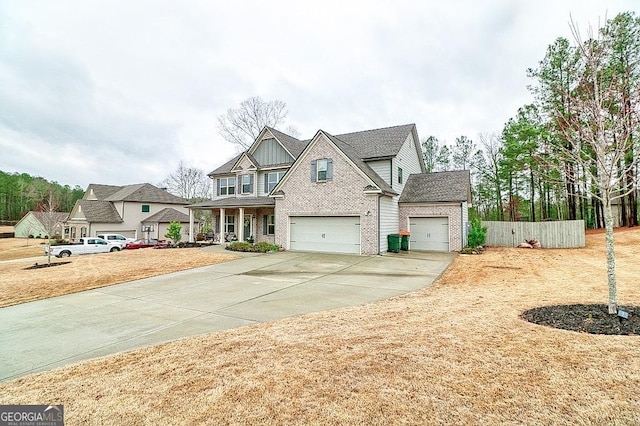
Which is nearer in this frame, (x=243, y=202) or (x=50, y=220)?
(x=243, y=202)

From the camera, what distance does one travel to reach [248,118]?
3291 centimetres

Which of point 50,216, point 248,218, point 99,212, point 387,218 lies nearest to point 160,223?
point 99,212

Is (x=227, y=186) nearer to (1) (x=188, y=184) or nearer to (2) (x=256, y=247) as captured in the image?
(2) (x=256, y=247)

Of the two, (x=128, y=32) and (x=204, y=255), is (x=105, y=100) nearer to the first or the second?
(x=128, y=32)

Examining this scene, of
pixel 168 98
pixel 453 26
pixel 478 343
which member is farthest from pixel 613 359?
pixel 168 98

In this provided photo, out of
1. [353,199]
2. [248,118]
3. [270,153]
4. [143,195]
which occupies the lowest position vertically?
[353,199]

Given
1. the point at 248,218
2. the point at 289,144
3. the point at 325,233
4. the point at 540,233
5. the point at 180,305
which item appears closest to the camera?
the point at 180,305

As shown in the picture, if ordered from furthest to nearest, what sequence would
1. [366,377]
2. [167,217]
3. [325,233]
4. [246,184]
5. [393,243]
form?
[167,217] < [246,184] < [325,233] < [393,243] < [366,377]

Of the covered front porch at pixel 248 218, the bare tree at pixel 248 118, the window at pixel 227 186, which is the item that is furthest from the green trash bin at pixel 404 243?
the bare tree at pixel 248 118

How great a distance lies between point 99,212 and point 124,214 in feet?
Result: 8.02

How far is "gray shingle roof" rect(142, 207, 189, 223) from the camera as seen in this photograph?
34.0 metres

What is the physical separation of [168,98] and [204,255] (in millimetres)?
13083

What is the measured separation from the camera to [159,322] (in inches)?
247

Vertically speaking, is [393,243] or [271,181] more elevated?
[271,181]
